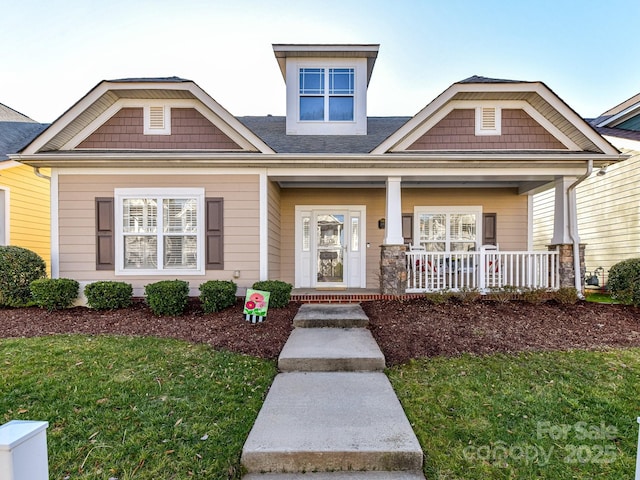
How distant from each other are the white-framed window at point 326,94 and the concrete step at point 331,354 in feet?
19.4

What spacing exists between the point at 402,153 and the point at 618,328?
456cm

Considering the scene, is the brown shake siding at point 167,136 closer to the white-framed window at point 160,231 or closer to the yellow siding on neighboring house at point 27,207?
the white-framed window at point 160,231

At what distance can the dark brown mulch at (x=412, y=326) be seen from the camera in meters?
4.71

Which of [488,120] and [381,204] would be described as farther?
[381,204]

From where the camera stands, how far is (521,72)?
14742 millimetres

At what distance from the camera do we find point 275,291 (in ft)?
21.5

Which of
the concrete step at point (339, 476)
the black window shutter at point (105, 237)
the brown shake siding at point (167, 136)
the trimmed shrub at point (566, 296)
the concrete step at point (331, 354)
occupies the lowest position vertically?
the concrete step at point (339, 476)

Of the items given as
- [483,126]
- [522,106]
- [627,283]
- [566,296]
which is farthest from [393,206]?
[627,283]

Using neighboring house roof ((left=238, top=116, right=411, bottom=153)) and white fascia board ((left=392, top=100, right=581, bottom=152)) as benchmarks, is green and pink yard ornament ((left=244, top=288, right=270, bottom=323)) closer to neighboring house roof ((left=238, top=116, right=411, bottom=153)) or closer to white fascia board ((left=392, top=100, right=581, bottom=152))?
neighboring house roof ((left=238, top=116, right=411, bottom=153))

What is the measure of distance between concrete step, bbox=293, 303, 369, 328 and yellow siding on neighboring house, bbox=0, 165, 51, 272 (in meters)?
8.07

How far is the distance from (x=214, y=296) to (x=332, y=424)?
4045 mm

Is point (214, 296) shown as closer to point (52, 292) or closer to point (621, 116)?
point (52, 292)

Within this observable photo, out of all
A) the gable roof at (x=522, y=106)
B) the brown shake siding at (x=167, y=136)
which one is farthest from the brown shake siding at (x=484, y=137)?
the brown shake siding at (x=167, y=136)

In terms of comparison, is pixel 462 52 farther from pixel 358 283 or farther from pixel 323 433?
pixel 323 433
